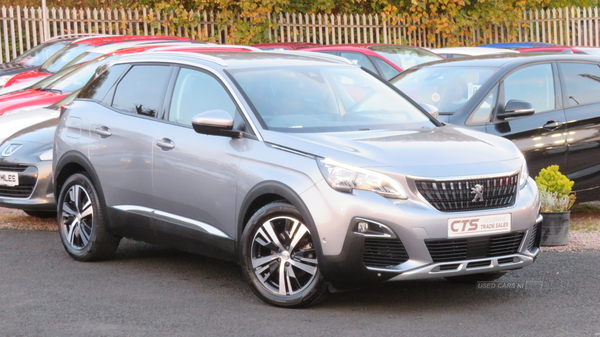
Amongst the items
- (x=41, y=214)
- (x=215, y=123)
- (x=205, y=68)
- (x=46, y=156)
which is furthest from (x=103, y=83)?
(x=41, y=214)

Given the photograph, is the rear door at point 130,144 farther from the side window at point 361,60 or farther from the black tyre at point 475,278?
the side window at point 361,60

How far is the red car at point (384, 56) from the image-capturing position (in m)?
13.1

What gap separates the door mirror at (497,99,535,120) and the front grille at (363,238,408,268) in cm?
301

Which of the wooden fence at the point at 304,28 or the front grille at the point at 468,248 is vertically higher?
the wooden fence at the point at 304,28

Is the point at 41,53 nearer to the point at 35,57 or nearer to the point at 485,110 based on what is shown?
the point at 35,57

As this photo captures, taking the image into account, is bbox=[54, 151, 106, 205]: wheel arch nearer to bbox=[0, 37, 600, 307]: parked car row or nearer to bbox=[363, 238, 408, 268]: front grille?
bbox=[0, 37, 600, 307]: parked car row

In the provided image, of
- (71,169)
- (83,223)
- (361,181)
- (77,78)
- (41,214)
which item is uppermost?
(77,78)

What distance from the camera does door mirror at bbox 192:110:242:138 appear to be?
589 centimetres

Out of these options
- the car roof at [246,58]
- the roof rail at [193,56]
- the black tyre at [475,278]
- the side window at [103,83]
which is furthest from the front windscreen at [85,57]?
the black tyre at [475,278]

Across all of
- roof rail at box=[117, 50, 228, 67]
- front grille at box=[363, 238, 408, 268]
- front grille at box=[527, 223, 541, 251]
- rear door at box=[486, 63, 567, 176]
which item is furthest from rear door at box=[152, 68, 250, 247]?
rear door at box=[486, 63, 567, 176]

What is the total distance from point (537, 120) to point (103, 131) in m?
4.03

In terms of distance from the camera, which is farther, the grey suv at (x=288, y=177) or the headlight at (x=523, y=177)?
the headlight at (x=523, y=177)

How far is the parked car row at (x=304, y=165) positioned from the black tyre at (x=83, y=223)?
0.5 inches

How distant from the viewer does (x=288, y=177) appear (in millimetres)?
5551
